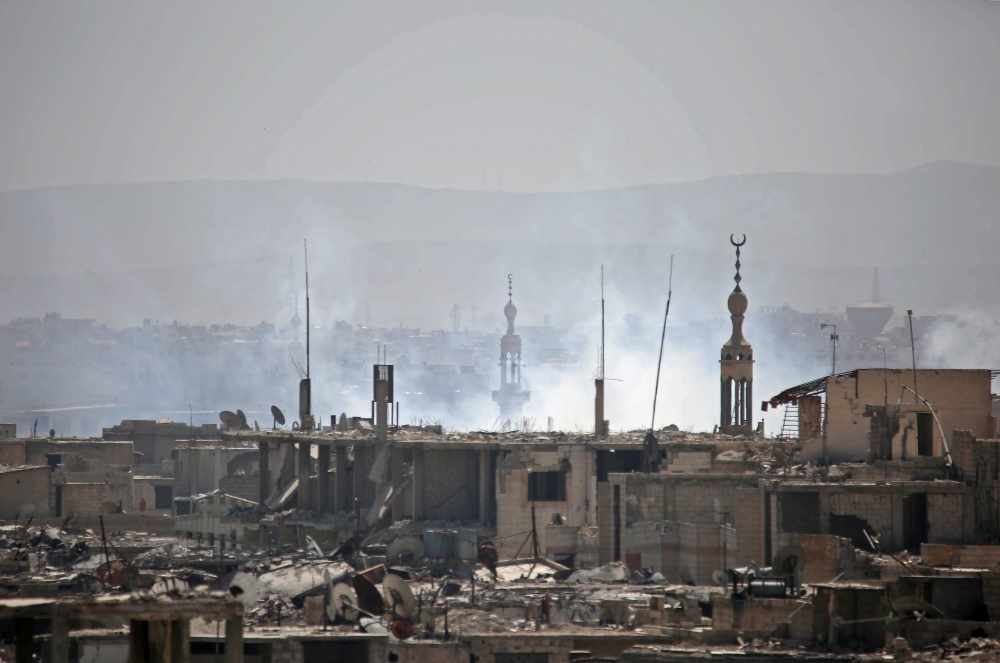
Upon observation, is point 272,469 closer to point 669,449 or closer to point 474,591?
point 669,449

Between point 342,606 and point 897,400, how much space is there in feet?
34.5

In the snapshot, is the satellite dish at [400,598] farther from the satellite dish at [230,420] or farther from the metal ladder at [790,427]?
the satellite dish at [230,420]

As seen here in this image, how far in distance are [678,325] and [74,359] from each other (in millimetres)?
57295

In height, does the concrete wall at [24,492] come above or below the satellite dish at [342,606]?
above

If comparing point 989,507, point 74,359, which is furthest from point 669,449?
point 74,359

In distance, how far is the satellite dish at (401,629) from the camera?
20031 mm

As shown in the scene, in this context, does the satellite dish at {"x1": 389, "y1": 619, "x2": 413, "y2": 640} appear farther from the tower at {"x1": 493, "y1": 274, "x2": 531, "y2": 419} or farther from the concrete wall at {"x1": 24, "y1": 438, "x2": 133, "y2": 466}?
the tower at {"x1": 493, "y1": 274, "x2": 531, "y2": 419}

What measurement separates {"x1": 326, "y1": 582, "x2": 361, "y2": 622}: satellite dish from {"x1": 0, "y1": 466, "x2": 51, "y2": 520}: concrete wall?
1489 centimetres

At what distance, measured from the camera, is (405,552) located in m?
27.9

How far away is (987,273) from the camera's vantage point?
139500 millimetres

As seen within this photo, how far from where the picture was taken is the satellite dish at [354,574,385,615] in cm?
2138

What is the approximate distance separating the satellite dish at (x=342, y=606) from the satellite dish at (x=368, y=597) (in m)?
0.44

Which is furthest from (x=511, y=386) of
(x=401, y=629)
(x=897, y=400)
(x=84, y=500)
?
(x=401, y=629)

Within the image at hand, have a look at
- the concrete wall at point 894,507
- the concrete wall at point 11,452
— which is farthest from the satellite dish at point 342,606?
the concrete wall at point 11,452
